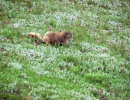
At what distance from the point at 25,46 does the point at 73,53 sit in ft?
10.3

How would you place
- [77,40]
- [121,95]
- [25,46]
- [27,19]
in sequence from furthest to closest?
[27,19]
[77,40]
[25,46]
[121,95]

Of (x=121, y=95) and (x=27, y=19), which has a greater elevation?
(x=27, y=19)

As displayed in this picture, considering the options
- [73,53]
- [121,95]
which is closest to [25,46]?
[73,53]

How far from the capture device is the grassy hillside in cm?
1337

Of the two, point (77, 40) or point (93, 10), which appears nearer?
point (77, 40)

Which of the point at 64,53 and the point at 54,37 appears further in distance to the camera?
the point at 54,37

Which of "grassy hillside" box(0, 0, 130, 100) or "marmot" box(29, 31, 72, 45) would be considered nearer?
"grassy hillside" box(0, 0, 130, 100)

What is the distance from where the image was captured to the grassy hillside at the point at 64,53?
43.9ft

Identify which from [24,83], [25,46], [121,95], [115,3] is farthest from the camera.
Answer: [115,3]

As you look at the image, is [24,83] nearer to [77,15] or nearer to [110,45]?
[110,45]

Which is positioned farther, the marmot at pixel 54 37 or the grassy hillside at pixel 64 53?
the marmot at pixel 54 37

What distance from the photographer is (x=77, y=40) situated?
21172 millimetres

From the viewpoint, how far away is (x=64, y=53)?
18.3 meters

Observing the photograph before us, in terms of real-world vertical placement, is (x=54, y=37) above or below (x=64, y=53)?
above
